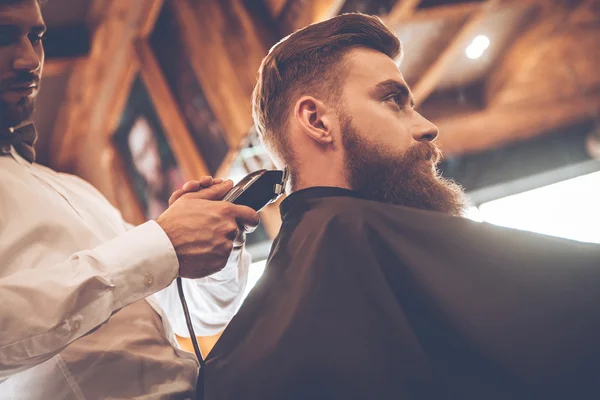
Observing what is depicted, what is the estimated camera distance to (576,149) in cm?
→ 453

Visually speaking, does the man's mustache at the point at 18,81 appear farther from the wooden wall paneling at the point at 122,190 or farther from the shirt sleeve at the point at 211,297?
the wooden wall paneling at the point at 122,190

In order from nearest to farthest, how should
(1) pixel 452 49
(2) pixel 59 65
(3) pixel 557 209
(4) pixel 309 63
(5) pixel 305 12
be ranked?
(4) pixel 309 63 < (5) pixel 305 12 < (1) pixel 452 49 < (2) pixel 59 65 < (3) pixel 557 209

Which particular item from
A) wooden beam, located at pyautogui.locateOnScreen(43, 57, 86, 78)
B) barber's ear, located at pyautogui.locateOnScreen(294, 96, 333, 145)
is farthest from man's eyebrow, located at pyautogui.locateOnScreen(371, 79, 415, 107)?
wooden beam, located at pyautogui.locateOnScreen(43, 57, 86, 78)

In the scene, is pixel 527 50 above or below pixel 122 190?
above

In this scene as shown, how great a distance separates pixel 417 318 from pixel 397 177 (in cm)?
46

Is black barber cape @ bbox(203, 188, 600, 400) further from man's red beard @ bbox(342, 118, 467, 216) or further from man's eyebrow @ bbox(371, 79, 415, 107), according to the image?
man's eyebrow @ bbox(371, 79, 415, 107)

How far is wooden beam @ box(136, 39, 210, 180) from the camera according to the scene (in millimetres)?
3822

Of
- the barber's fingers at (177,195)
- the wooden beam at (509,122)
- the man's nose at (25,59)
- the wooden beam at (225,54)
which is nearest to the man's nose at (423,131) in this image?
the barber's fingers at (177,195)

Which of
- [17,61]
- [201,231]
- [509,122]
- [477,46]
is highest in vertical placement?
[509,122]

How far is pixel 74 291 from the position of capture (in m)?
0.92

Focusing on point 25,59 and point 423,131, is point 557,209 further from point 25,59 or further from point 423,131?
point 25,59

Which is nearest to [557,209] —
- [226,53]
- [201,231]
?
[226,53]

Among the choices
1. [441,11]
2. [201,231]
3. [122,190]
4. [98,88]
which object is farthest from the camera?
[122,190]

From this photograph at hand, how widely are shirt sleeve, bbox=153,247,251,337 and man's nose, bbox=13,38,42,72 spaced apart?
0.62 m
